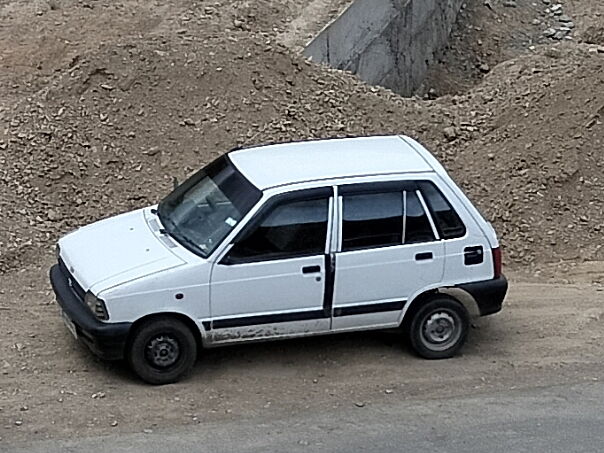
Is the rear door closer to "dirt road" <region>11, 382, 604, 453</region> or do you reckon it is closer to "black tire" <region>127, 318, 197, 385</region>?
"dirt road" <region>11, 382, 604, 453</region>

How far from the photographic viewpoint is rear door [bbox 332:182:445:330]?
952 centimetres

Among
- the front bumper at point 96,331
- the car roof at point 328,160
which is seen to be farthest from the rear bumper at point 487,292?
the front bumper at point 96,331

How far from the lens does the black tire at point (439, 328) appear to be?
32.4ft

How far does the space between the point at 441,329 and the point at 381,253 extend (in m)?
0.95

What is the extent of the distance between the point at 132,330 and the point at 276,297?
116cm

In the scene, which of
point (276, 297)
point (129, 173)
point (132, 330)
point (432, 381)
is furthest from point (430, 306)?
point (129, 173)

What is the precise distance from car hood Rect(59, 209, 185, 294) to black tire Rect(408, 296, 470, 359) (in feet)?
6.90

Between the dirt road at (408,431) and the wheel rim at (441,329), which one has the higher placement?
the wheel rim at (441,329)


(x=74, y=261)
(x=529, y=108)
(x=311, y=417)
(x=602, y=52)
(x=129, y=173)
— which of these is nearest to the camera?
(x=311, y=417)

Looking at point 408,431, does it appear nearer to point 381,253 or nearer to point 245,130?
point 381,253

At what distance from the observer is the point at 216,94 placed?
1447 centimetres

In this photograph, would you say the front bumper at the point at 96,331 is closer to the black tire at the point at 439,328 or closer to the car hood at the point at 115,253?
the car hood at the point at 115,253

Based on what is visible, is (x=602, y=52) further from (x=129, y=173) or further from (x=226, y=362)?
(x=226, y=362)

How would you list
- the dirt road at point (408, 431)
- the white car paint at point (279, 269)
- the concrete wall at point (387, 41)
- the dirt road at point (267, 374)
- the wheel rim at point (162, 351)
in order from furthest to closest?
1. the concrete wall at point (387, 41)
2. the wheel rim at point (162, 351)
3. the white car paint at point (279, 269)
4. the dirt road at point (267, 374)
5. the dirt road at point (408, 431)
